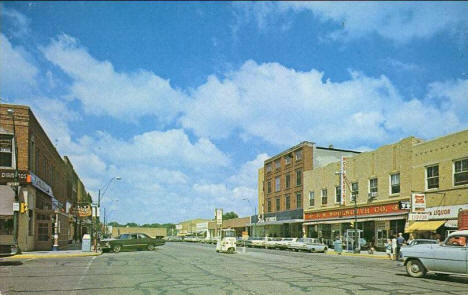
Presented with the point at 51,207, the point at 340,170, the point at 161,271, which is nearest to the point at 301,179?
the point at 340,170

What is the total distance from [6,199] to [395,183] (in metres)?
29.1

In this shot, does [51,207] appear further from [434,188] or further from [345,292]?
[345,292]

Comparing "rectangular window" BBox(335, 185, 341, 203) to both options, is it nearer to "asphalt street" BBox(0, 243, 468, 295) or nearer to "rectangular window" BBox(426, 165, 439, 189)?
"rectangular window" BBox(426, 165, 439, 189)

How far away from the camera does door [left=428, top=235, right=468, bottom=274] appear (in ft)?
47.5

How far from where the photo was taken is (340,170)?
150ft

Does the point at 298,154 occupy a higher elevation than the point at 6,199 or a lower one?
higher

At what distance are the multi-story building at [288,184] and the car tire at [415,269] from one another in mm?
37061

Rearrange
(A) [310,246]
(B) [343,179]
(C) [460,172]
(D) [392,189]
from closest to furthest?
1. (C) [460,172]
2. (D) [392,189]
3. (A) [310,246]
4. (B) [343,179]

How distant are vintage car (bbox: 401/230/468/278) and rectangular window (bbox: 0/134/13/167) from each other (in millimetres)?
26116

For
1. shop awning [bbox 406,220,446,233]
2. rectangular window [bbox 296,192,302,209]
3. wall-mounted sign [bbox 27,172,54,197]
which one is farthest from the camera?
rectangular window [bbox 296,192,302,209]

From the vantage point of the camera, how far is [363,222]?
4184 cm

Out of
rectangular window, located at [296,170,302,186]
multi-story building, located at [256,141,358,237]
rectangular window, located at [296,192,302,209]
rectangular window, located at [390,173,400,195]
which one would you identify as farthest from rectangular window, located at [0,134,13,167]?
rectangular window, located at [296,170,302,186]

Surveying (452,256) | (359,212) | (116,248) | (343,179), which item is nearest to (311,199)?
(343,179)

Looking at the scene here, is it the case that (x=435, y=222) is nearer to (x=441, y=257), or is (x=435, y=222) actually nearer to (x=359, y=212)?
(x=359, y=212)
